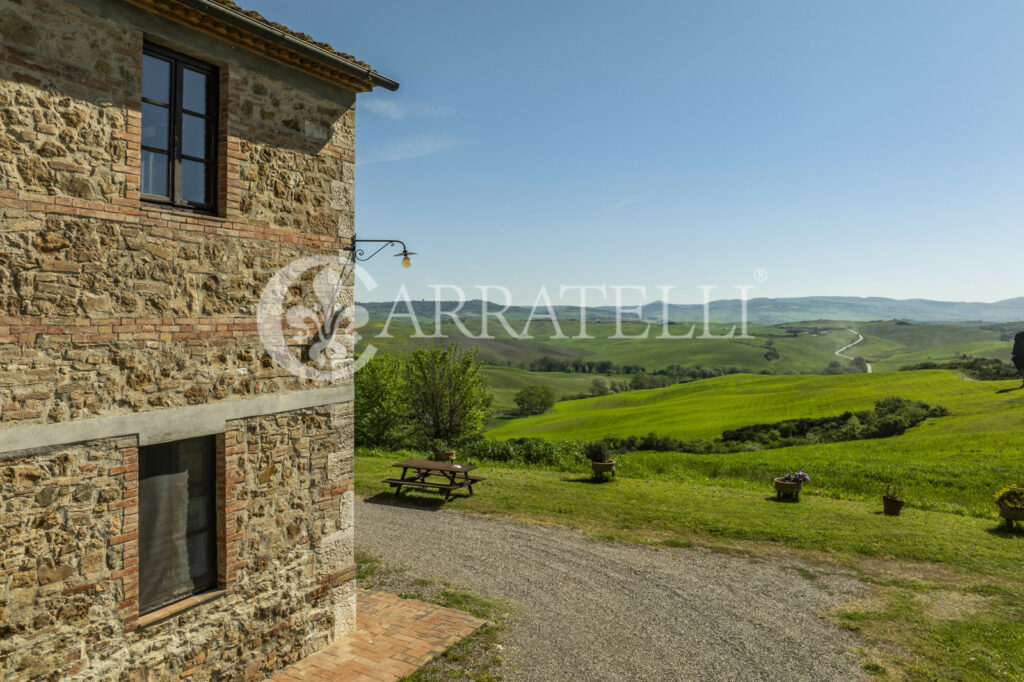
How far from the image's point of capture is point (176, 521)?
6.54m

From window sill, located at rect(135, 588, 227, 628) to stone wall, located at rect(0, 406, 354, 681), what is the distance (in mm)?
72

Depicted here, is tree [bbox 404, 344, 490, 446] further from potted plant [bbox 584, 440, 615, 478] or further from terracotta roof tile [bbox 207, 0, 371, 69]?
terracotta roof tile [bbox 207, 0, 371, 69]

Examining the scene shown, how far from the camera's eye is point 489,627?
29.5 feet

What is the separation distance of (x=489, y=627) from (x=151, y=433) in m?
5.65

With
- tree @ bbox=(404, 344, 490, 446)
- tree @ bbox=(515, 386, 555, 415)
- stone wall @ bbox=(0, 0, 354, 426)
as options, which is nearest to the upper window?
stone wall @ bbox=(0, 0, 354, 426)

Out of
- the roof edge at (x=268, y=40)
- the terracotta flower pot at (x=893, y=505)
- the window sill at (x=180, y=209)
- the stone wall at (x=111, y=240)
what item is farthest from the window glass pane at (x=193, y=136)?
the terracotta flower pot at (x=893, y=505)

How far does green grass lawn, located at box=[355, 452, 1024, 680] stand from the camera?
8719 mm

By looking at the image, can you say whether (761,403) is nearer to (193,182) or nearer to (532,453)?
(532,453)

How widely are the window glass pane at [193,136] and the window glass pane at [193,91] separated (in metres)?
0.12

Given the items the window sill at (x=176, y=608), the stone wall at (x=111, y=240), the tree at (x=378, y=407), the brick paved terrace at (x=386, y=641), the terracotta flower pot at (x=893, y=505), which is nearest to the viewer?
the stone wall at (x=111, y=240)

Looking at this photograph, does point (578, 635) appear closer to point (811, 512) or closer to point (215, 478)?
point (215, 478)

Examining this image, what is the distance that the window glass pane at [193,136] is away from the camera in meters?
6.59

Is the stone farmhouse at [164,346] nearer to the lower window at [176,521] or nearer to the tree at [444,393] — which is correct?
the lower window at [176,521]

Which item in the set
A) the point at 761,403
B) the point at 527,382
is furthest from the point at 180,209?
the point at 527,382
